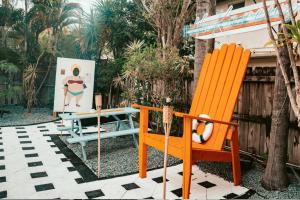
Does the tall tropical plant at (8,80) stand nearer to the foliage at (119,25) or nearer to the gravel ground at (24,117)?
the gravel ground at (24,117)

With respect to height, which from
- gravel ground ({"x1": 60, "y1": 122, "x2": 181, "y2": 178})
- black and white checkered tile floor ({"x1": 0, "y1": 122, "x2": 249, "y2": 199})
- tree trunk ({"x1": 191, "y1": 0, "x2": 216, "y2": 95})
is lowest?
black and white checkered tile floor ({"x1": 0, "y1": 122, "x2": 249, "y2": 199})

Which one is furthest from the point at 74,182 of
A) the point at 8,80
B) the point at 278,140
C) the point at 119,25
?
the point at 8,80

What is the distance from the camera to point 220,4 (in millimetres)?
9852

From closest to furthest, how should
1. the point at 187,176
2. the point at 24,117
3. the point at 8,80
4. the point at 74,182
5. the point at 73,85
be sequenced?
1. the point at 187,176
2. the point at 74,182
3. the point at 73,85
4. the point at 24,117
5. the point at 8,80

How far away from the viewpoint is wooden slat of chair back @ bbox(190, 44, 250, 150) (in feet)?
11.2

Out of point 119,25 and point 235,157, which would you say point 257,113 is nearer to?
point 235,157

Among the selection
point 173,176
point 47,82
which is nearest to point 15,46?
point 47,82

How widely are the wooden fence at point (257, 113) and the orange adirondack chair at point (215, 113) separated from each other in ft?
2.48

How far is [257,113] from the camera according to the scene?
4254 millimetres

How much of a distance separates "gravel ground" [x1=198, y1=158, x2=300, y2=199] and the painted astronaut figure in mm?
4565

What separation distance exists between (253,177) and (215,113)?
98 cm

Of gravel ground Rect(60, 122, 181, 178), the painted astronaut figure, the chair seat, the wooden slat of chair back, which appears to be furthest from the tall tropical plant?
the wooden slat of chair back

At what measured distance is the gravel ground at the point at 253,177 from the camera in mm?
3122

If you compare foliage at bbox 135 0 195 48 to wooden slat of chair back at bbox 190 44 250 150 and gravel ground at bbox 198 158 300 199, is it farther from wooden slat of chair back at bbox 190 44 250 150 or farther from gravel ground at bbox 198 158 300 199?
gravel ground at bbox 198 158 300 199
